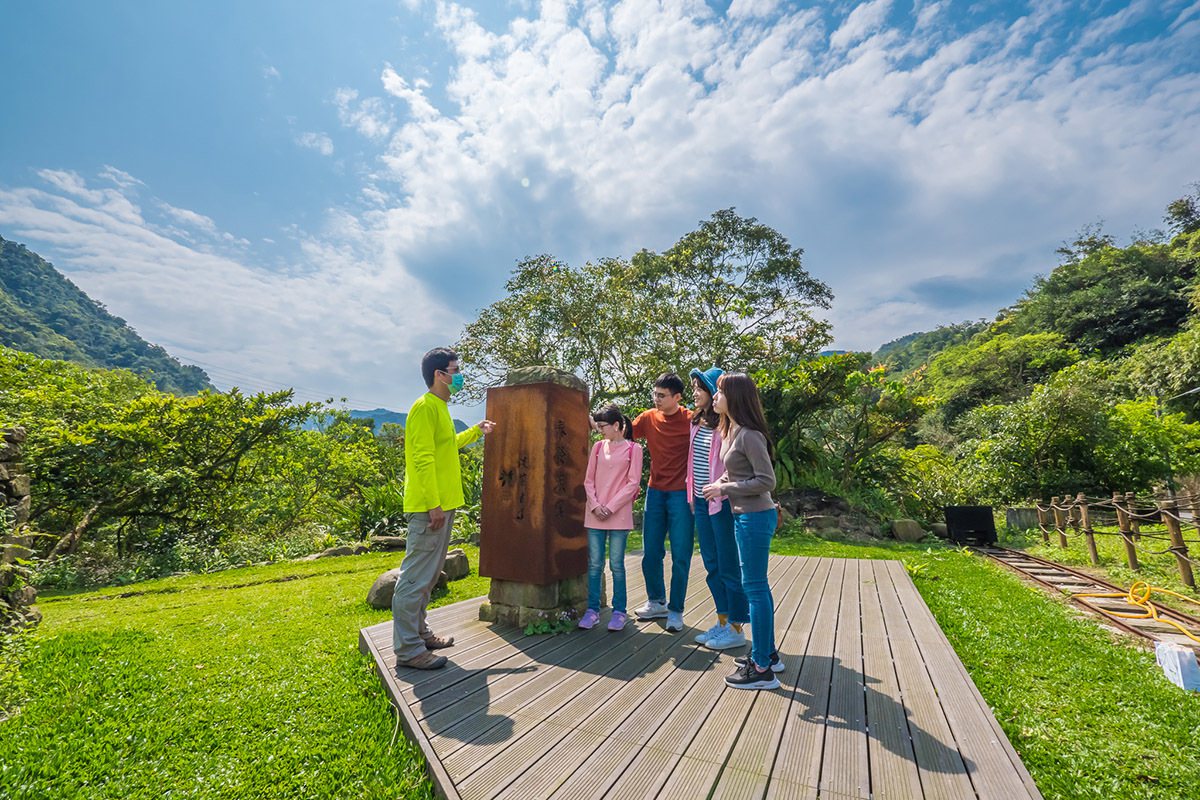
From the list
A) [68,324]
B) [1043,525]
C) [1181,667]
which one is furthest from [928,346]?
A: [68,324]

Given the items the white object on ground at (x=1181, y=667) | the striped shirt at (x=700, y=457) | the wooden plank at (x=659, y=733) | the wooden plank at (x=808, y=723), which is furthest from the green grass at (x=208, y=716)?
the white object on ground at (x=1181, y=667)

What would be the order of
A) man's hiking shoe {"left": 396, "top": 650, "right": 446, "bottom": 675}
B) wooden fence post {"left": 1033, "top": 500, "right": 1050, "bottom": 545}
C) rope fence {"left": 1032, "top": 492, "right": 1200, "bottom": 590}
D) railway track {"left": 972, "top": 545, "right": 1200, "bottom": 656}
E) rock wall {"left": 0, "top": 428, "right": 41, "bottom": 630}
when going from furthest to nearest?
wooden fence post {"left": 1033, "top": 500, "right": 1050, "bottom": 545} < rope fence {"left": 1032, "top": 492, "right": 1200, "bottom": 590} < railway track {"left": 972, "top": 545, "right": 1200, "bottom": 656} < rock wall {"left": 0, "top": 428, "right": 41, "bottom": 630} < man's hiking shoe {"left": 396, "top": 650, "right": 446, "bottom": 675}

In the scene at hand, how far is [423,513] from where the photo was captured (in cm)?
295

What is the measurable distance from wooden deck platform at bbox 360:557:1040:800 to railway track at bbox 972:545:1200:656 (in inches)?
96.6

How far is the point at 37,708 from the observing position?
2.57 metres

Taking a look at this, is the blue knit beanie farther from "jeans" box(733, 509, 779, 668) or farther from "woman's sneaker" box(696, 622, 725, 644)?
"woman's sneaker" box(696, 622, 725, 644)

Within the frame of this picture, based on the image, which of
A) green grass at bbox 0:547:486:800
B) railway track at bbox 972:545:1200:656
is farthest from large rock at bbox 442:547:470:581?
railway track at bbox 972:545:1200:656

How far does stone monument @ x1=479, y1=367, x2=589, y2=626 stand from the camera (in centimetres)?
363

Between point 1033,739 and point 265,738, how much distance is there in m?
3.61

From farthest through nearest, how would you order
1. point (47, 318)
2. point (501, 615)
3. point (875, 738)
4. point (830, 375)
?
1. point (47, 318)
2. point (830, 375)
3. point (501, 615)
4. point (875, 738)

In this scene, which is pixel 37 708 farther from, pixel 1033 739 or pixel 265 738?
pixel 1033 739

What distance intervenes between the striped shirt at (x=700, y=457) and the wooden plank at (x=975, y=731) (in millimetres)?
1591

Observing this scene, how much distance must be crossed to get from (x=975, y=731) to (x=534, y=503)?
2684 mm

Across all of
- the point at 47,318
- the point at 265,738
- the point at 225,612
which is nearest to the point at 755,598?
the point at 265,738
